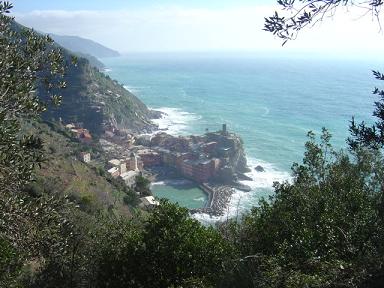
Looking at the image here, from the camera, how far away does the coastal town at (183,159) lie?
62.2m

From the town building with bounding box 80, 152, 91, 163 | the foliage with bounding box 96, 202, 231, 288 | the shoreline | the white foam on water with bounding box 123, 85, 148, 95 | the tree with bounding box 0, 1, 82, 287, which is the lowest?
the shoreline

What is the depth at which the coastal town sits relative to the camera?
204 ft

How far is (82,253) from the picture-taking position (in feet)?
43.3

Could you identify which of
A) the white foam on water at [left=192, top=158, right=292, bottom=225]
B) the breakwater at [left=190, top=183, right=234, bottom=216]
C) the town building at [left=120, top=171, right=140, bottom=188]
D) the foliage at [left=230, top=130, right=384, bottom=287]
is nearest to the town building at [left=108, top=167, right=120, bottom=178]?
the town building at [left=120, top=171, right=140, bottom=188]

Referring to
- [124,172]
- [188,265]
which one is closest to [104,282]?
[188,265]

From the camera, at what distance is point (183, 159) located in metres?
70.1

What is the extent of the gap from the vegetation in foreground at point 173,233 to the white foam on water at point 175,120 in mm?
74455

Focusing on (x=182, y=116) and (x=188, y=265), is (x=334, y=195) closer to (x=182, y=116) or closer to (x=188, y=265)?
(x=188, y=265)

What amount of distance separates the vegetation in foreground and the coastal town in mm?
42785

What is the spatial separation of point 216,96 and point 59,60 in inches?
5002

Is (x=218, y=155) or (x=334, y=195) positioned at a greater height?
(x=334, y=195)

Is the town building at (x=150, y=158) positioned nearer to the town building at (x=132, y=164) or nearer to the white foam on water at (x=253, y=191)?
the town building at (x=132, y=164)

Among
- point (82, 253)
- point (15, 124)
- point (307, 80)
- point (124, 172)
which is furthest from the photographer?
point (307, 80)

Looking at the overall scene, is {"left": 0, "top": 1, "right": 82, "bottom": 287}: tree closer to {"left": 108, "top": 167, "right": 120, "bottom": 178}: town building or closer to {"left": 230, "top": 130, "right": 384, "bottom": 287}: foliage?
{"left": 230, "top": 130, "right": 384, "bottom": 287}: foliage
